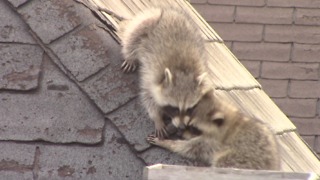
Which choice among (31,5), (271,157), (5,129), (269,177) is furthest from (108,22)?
(269,177)

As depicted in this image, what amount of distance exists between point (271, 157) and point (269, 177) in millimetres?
1849

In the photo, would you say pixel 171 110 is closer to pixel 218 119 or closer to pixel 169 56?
pixel 169 56

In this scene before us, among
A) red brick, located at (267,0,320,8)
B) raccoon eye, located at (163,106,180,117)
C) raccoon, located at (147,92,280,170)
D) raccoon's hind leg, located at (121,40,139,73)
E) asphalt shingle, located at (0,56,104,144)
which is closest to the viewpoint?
asphalt shingle, located at (0,56,104,144)

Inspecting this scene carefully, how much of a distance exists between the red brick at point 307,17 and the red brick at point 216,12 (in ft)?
2.16

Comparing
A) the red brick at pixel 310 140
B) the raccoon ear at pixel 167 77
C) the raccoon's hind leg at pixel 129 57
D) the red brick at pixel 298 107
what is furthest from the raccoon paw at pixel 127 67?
the red brick at pixel 310 140

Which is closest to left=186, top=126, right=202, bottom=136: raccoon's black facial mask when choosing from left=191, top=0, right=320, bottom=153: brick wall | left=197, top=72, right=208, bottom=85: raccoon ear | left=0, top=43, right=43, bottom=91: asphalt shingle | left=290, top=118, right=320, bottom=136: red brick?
left=197, top=72, right=208, bottom=85: raccoon ear

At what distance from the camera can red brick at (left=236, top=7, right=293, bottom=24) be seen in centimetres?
1012

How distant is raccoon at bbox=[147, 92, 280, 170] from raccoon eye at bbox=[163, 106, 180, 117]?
154 mm

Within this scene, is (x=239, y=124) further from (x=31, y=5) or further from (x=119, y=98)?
(x=31, y=5)

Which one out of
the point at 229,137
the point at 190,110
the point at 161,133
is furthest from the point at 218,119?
the point at 161,133

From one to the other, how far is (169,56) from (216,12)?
4.65 metres

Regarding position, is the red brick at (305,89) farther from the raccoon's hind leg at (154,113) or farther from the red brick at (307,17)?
the raccoon's hind leg at (154,113)

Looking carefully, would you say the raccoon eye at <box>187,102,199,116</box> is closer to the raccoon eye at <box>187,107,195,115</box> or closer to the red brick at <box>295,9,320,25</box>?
the raccoon eye at <box>187,107,195,115</box>

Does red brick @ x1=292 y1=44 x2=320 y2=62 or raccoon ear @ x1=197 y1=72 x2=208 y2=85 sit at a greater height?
red brick @ x1=292 y1=44 x2=320 y2=62
